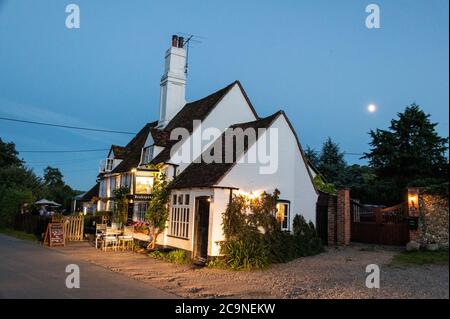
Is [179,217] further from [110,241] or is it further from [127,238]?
[110,241]

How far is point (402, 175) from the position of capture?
28594mm

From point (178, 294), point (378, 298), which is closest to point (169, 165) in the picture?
point (178, 294)

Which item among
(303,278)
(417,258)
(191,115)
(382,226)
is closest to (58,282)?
(303,278)

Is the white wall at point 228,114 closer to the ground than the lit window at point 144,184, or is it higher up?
higher up

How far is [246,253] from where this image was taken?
14180mm

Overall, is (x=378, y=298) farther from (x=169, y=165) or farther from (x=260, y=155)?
(x=169, y=165)

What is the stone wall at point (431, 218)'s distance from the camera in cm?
1522

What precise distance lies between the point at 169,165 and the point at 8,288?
9.57 meters

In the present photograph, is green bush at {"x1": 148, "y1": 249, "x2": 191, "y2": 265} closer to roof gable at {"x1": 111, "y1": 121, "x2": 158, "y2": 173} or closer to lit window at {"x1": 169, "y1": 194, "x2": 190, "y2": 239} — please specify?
lit window at {"x1": 169, "y1": 194, "x2": 190, "y2": 239}

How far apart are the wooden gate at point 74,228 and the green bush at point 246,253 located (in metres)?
13.1

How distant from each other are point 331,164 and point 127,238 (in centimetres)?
2157

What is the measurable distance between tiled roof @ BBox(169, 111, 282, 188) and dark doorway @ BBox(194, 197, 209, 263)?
80 centimetres

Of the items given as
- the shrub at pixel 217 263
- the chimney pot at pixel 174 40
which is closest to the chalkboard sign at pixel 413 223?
the shrub at pixel 217 263

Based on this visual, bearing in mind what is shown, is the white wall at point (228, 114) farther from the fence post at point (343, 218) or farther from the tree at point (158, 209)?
the fence post at point (343, 218)
